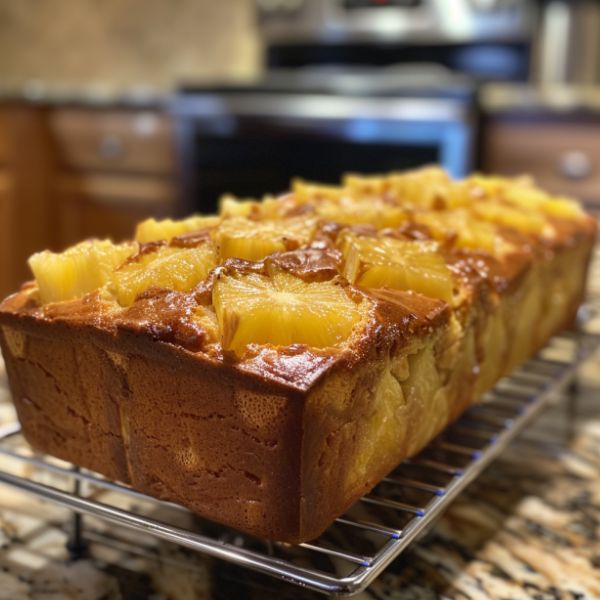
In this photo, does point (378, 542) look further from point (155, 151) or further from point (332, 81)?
point (155, 151)

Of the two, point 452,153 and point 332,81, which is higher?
point 332,81

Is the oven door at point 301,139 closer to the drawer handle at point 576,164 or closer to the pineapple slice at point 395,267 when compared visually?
the drawer handle at point 576,164

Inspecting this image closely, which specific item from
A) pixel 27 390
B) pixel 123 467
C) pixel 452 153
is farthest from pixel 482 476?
pixel 452 153

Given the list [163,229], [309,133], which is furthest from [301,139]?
[163,229]

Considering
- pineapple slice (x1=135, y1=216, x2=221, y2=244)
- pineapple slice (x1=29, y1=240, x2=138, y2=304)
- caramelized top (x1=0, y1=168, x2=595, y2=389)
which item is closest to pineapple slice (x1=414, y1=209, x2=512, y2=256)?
caramelized top (x1=0, y1=168, x2=595, y2=389)

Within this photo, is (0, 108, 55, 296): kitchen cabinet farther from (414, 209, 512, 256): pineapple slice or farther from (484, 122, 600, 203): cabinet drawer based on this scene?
(414, 209, 512, 256): pineapple slice

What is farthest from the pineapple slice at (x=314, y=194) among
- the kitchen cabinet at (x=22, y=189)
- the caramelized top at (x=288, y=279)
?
the kitchen cabinet at (x=22, y=189)
